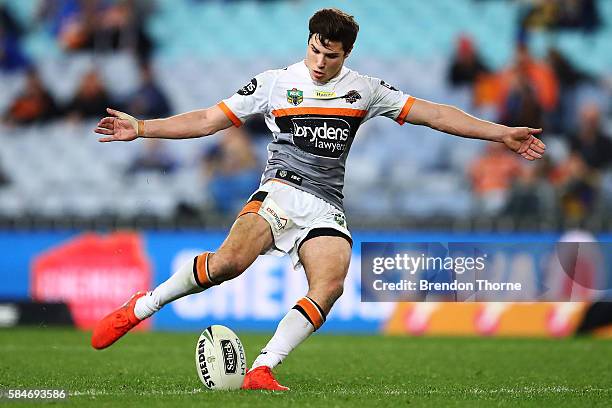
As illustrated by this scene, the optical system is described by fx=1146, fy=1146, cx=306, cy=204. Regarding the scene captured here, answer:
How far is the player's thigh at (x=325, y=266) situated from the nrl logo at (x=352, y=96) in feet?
2.64

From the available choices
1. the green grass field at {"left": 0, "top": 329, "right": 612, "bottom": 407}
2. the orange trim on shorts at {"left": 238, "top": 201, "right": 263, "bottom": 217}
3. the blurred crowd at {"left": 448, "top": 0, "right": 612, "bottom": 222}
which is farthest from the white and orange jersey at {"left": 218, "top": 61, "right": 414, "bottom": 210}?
the blurred crowd at {"left": 448, "top": 0, "right": 612, "bottom": 222}

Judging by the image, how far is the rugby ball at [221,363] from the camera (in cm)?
616

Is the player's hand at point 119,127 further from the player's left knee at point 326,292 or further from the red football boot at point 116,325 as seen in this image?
the player's left knee at point 326,292

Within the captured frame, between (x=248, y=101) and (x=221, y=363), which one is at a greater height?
(x=248, y=101)

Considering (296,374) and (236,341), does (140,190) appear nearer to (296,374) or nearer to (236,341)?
(296,374)

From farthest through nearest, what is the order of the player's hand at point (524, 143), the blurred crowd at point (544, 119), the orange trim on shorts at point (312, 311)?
the blurred crowd at point (544, 119) < the player's hand at point (524, 143) < the orange trim on shorts at point (312, 311)

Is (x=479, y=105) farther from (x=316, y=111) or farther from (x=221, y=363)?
(x=221, y=363)

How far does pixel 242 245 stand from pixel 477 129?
5.03ft

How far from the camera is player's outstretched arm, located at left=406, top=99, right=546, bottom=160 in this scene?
21.7 ft

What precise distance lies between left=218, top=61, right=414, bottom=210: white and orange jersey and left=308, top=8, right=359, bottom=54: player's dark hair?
295 millimetres

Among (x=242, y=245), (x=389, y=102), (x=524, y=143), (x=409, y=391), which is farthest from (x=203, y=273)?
(x=524, y=143)

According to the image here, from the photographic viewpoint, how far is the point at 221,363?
20.2 feet

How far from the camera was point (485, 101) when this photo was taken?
51.0 ft

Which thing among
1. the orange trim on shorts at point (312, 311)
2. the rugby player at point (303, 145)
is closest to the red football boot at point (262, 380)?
the orange trim on shorts at point (312, 311)
